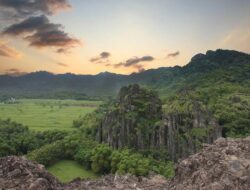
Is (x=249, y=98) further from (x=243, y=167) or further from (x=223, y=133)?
(x=243, y=167)

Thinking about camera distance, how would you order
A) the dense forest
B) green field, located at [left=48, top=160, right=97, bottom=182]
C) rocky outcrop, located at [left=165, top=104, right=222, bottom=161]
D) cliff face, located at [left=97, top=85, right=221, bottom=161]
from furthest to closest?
cliff face, located at [left=97, top=85, right=221, bottom=161], rocky outcrop, located at [left=165, top=104, right=222, bottom=161], the dense forest, green field, located at [left=48, top=160, right=97, bottom=182]

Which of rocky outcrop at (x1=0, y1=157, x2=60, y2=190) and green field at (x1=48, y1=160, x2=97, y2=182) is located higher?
rocky outcrop at (x1=0, y1=157, x2=60, y2=190)

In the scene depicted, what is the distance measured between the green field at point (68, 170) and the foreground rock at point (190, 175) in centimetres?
4438

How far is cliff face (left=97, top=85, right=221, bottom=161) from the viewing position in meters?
78.6

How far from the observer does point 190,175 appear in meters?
22.0

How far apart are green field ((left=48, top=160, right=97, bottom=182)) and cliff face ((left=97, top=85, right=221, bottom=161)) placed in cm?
1075

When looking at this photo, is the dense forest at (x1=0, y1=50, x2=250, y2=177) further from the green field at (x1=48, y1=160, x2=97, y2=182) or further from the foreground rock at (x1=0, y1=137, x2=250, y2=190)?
the foreground rock at (x1=0, y1=137, x2=250, y2=190)

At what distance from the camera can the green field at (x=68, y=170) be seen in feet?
228

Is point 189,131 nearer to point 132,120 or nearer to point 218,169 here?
point 132,120

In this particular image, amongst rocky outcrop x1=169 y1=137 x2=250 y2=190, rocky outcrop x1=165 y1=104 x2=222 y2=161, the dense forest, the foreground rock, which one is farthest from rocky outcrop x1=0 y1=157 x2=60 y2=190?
rocky outcrop x1=165 y1=104 x2=222 y2=161

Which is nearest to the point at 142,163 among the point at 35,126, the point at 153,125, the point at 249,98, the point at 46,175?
the point at 153,125

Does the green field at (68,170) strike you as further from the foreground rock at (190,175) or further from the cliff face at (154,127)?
the foreground rock at (190,175)

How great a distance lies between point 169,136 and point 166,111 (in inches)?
397

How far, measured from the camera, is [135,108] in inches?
3531
